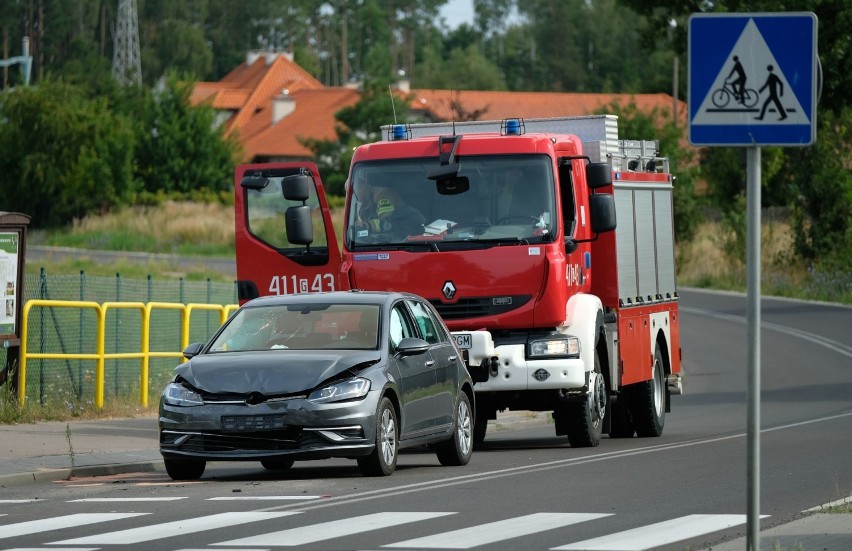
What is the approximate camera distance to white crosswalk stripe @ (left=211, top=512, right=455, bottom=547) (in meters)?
9.78

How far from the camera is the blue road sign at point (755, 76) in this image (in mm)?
8234

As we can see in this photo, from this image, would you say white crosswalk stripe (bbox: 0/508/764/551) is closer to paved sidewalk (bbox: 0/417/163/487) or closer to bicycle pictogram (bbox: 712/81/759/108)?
bicycle pictogram (bbox: 712/81/759/108)

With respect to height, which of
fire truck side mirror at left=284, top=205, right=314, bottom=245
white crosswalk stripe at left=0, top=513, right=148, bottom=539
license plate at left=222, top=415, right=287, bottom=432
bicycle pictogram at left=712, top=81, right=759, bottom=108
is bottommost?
white crosswalk stripe at left=0, top=513, right=148, bottom=539

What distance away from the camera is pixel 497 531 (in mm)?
10234

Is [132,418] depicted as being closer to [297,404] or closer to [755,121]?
[297,404]

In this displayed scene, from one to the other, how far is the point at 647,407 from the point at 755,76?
12145 millimetres

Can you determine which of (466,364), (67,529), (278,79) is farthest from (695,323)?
(278,79)

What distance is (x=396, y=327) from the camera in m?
14.7

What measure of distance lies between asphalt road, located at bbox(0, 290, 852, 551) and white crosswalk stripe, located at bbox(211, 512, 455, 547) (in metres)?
0.01

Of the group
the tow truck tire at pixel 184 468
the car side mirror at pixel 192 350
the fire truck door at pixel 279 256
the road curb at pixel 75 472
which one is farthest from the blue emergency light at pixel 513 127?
the tow truck tire at pixel 184 468

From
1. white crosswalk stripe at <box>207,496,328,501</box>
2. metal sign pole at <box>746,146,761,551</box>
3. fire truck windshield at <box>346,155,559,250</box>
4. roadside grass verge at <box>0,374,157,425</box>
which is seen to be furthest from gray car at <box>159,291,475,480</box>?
metal sign pole at <box>746,146,761,551</box>

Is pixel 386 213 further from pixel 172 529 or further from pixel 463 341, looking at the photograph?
pixel 172 529

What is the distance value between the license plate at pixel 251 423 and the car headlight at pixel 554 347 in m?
4.16

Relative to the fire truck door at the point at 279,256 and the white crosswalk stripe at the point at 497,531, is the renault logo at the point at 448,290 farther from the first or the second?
the white crosswalk stripe at the point at 497,531
